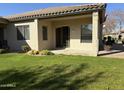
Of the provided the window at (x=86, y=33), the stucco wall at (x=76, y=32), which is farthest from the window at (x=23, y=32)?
the window at (x=86, y=33)

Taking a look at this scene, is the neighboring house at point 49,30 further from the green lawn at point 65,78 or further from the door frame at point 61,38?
the green lawn at point 65,78

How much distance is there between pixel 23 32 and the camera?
16.2 m

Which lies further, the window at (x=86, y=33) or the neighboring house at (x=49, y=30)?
the window at (x=86, y=33)

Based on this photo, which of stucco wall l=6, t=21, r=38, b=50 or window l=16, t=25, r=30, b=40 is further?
window l=16, t=25, r=30, b=40

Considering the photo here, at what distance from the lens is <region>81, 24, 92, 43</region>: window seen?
50.1 ft

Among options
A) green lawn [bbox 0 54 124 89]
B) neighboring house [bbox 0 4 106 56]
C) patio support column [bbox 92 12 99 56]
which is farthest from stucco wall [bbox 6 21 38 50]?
green lawn [bbox 0 54 124 89]

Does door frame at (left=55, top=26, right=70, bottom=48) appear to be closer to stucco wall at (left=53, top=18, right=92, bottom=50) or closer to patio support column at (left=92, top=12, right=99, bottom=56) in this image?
stucco wall at (left=53, top=18, right=92, bottom=50)

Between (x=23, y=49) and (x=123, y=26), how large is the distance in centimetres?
5509

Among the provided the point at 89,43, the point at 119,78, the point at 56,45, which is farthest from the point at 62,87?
the point at 56,45

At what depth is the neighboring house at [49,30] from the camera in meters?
14.6

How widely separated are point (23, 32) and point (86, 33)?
238 inches

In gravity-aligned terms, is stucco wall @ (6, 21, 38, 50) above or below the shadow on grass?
above

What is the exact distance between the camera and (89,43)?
50.4ft

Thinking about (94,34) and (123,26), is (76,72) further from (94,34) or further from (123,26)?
(123,26)
